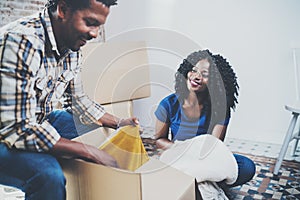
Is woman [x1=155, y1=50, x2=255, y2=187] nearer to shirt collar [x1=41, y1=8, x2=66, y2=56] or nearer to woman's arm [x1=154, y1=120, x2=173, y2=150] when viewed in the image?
woman's arm [x1=154, y1=120, x2=173, y2=150]

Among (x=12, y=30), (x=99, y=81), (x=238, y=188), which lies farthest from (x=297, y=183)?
(x=12, y=30)

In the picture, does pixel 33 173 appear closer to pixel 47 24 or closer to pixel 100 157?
pixel 100 157

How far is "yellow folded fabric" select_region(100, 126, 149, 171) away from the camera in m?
0.92

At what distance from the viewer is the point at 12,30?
2.58 ft

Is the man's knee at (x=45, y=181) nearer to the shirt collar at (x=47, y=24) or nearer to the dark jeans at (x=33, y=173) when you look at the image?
the dark jeans at (x=33, y=173)

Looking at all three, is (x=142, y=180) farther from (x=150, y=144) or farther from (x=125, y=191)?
(x=150, y=144)

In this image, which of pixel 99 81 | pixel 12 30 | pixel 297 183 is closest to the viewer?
pixel 12 30

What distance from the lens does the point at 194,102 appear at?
3.50 ft

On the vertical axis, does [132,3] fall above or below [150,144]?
above

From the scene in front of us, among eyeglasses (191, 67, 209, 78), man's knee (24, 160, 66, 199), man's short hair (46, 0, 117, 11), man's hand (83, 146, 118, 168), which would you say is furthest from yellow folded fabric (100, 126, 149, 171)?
man's short hair (46, 0, 117, 11)

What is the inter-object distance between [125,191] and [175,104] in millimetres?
358

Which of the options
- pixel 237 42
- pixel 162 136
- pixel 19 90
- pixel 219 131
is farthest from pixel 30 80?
pixel 237 42

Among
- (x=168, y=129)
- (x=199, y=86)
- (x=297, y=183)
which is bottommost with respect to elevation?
(x=297, y=183)

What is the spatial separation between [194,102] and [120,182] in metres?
0.37
